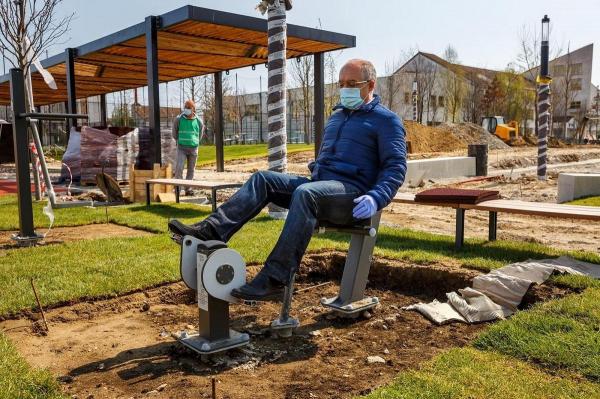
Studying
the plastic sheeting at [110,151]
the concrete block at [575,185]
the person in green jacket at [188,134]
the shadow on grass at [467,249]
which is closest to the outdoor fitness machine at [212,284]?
the shadow on grass at [467,249]

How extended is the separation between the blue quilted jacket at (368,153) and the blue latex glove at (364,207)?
0.14m

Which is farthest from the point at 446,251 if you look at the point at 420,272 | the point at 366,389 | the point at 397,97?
the point at 397,97

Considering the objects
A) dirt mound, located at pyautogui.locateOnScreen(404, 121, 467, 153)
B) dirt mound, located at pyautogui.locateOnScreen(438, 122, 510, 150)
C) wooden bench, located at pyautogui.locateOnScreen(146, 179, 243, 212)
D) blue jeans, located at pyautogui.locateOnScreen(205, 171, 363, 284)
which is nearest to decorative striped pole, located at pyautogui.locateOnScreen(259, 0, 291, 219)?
wooden bench, located at pyautogui.locateOnScreen(146, 179, 243, 212)

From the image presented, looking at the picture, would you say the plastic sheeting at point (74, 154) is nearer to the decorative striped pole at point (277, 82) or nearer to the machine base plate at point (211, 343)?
the decorative striped pole at point (277, 82)

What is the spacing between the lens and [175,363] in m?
2.80

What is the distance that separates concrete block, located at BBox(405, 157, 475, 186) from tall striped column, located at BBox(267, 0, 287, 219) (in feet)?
19.6

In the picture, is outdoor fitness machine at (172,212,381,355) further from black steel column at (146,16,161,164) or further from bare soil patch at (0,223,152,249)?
black steel column at (146,16,161,164)

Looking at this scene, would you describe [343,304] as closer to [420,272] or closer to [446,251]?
[420,272]

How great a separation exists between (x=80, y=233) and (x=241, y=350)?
4.32 meters

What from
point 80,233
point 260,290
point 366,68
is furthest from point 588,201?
point 260,290

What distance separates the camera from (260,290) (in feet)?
8.73

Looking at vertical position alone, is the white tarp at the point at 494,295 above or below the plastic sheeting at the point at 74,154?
below

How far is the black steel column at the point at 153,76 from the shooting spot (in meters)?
10.5

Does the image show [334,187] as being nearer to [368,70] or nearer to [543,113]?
[368,70]
